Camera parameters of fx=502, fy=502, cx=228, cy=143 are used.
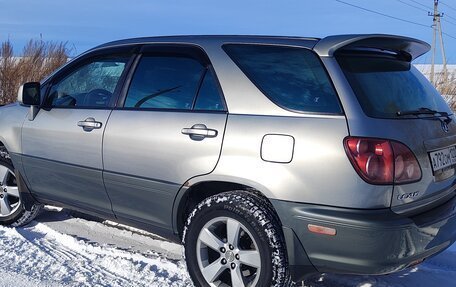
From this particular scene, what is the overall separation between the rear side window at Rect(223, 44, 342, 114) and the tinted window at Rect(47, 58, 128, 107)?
1.20 m

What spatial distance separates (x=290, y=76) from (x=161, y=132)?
3.25ft

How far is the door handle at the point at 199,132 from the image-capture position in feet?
10.6

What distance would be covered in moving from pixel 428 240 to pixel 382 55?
4.08ft

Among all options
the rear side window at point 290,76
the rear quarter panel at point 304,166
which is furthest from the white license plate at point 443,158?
the rear side window at point 290,76

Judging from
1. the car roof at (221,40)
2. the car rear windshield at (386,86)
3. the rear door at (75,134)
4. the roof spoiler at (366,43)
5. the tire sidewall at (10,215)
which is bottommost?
the tire sidewall at (10,215)

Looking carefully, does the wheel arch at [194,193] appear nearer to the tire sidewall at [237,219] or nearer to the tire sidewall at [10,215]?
the tire sidewall at [237,219]

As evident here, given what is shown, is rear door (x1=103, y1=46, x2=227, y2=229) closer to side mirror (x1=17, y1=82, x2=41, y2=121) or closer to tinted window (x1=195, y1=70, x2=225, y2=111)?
tinted window (x1=195, y1=70, x2=225, y2=111)

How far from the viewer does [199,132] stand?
3289 millimetres

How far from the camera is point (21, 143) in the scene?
4.59 meters

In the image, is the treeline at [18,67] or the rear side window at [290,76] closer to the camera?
the rear side window at [290,76]

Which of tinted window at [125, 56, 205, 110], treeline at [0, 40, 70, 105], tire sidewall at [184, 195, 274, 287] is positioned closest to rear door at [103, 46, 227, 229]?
tinted window at [125, 56, 205, 110]

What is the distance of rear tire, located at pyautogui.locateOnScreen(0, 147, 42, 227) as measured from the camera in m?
4.78

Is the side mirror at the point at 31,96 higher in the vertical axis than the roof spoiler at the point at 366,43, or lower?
lower

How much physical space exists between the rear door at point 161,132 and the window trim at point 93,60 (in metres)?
0.10
